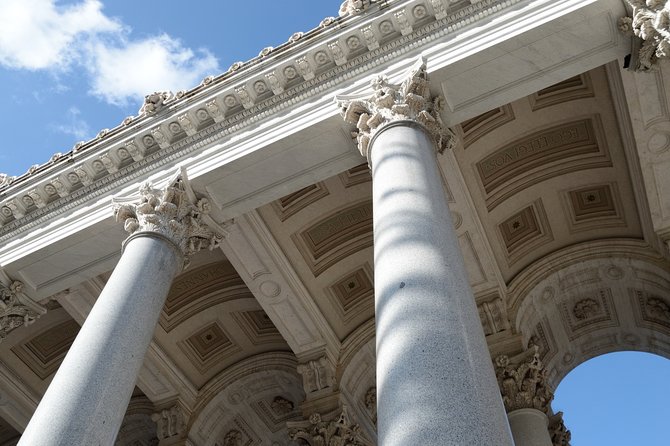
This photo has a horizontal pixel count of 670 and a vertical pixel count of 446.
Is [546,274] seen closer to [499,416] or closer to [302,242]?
[302,242]

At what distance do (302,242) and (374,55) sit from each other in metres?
5.88

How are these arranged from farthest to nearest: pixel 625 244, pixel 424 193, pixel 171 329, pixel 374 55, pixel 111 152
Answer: pixel 171 329
pixel 625 244
pixel 111 152
pixel 374 55
pixel 424 193

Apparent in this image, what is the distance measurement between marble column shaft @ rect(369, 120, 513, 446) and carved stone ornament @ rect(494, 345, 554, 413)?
675 cm

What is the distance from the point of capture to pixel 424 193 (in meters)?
9.11

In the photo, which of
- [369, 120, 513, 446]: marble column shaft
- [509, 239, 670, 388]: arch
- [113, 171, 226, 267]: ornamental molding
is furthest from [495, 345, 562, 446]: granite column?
[113, 171, 226, 267]: ornamental molding

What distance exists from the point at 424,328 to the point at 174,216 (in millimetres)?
7169

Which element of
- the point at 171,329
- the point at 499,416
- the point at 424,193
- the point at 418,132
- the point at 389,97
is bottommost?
the point at 499,416

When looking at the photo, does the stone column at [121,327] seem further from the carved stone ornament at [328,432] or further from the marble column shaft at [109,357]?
the carved stone ornament at [328,432]

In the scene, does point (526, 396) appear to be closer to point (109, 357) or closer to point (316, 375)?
point (316, 375)

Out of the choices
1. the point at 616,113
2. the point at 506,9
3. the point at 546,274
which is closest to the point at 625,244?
the point at 546,274

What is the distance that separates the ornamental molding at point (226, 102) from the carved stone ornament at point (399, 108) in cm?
108

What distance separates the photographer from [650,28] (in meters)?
10.3

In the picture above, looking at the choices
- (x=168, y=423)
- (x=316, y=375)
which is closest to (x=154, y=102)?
(x=316, y=375)

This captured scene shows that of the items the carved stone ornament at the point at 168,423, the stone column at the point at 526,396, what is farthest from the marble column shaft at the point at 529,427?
the carved stone ornament at the point at 168,423
